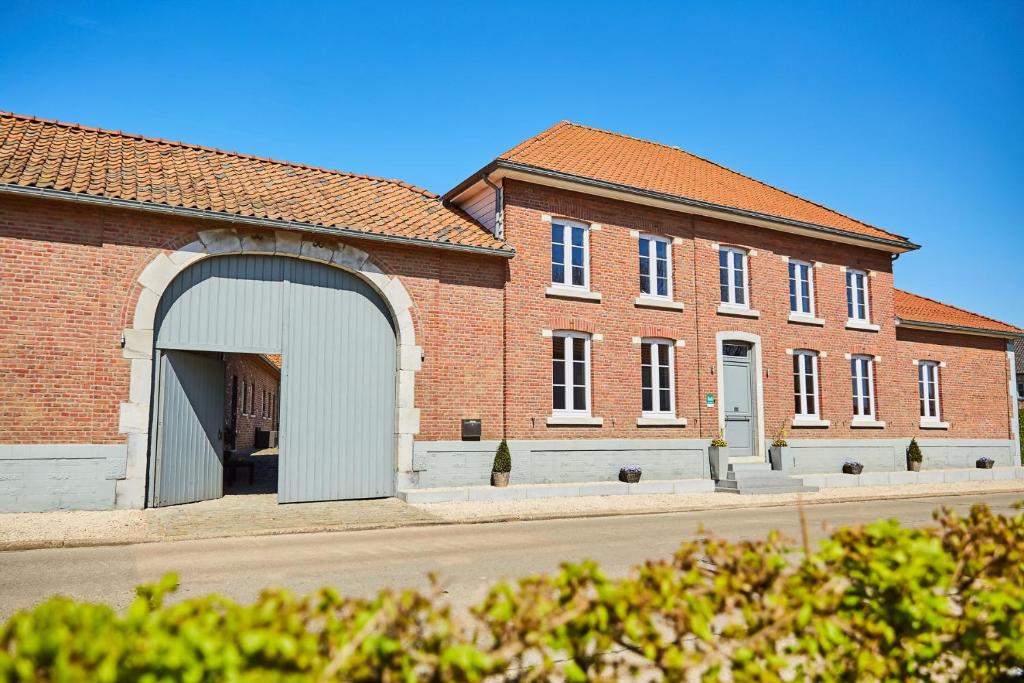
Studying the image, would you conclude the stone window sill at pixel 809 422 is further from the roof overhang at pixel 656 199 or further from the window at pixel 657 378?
the roof overhang at pixel 656 199

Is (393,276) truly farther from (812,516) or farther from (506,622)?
(506,622)

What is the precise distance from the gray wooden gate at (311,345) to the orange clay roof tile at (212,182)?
47.4 inches

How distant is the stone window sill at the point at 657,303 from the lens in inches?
693

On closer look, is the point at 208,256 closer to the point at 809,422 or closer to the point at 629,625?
the point at 629,625

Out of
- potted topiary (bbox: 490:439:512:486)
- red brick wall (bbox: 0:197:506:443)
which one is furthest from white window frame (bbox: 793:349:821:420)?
red brick wall (bbox: 0:197:506:443)

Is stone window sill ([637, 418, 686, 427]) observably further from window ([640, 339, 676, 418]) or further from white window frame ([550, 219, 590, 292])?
white window frame ([550, 219, 590, 292])

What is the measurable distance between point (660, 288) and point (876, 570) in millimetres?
15861

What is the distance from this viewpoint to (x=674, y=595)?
2582 millimetres

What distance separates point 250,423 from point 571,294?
16613 millimetres

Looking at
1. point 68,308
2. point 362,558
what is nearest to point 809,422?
point 362,558

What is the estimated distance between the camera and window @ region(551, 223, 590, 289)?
16.8 meters

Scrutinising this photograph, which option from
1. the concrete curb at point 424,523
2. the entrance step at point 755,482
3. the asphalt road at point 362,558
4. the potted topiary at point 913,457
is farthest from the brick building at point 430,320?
the asphalt road at point 362,558

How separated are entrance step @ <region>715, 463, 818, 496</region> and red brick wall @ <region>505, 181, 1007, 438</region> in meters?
1.21

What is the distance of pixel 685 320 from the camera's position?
720 inches
